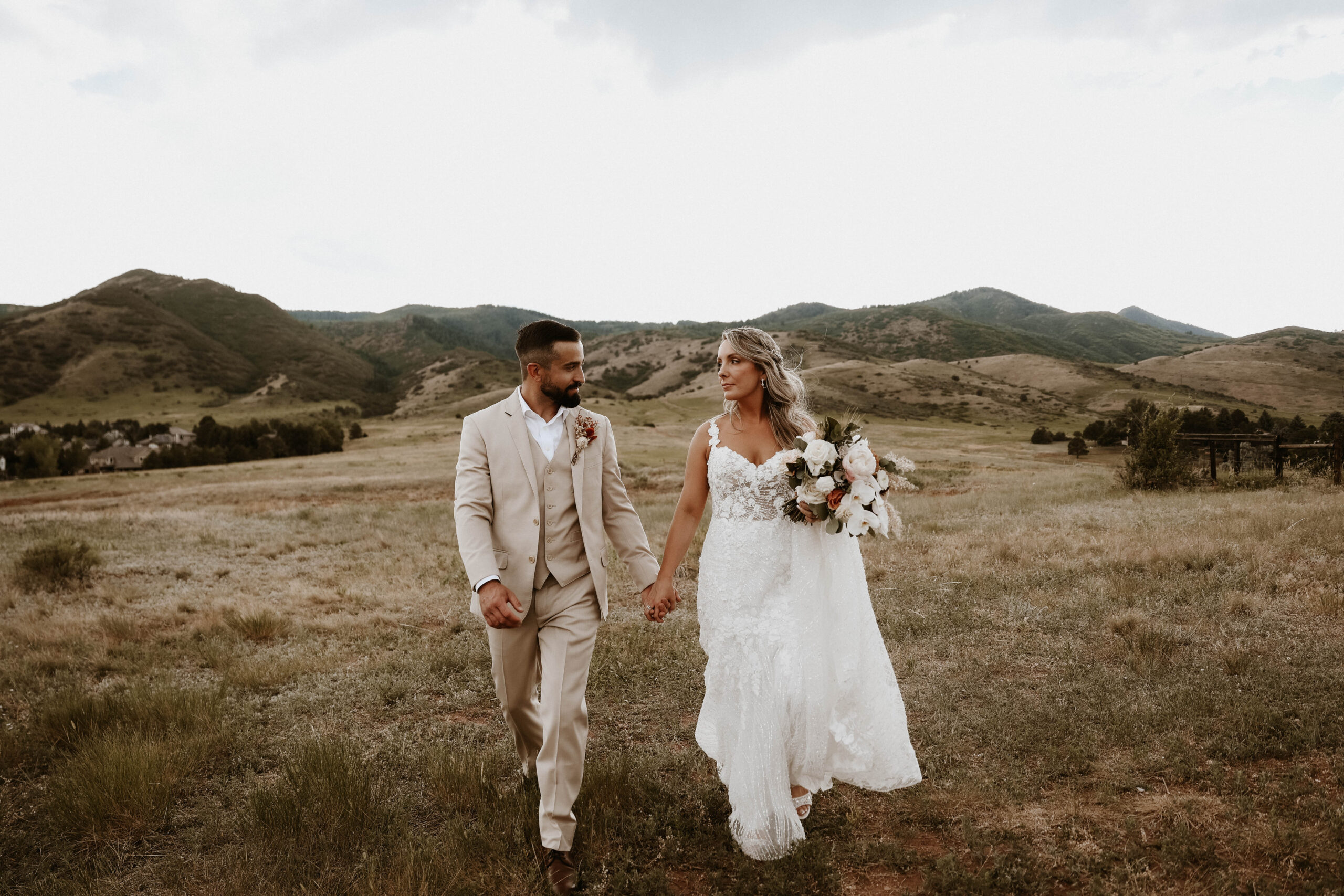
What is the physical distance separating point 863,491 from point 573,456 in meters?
1.73

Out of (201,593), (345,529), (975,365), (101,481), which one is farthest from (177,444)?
(975,365)

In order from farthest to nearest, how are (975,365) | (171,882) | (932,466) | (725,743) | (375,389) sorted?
(375,389) → (975,365) → (932,466) → (725,743) → (171,882)

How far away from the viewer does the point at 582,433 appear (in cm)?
426

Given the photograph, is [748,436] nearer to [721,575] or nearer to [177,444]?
[721,575]

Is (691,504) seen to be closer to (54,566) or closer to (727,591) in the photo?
(727,591)

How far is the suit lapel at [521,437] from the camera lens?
408 cm

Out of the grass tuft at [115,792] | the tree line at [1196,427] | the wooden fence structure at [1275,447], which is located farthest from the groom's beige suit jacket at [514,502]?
the wooden fence structure at [1275,447]

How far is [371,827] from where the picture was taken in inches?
171

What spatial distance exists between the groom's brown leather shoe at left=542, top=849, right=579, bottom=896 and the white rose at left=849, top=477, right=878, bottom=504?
256 centimetres

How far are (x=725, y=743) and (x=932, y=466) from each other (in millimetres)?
35011

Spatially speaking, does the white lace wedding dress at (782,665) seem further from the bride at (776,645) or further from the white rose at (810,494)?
the white rose at (810,494)

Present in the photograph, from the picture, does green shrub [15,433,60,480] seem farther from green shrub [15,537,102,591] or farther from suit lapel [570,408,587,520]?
suit lapel [570,408,587,520]

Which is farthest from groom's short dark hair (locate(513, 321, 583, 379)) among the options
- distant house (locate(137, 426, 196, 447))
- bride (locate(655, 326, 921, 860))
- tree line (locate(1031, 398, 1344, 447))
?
distant house (locate(137, 426, 196, 447))

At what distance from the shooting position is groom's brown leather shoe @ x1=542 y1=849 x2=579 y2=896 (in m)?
3.72
